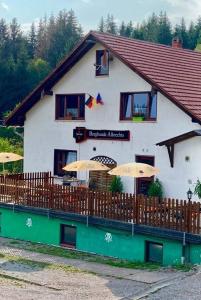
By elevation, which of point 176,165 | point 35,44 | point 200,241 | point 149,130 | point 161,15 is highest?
point 161,15

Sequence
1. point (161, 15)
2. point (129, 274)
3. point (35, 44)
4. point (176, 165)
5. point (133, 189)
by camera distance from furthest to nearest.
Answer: point (161, 15) → point (35, 44) → point (133, 189) → point (176, 165) → point (129, 274)

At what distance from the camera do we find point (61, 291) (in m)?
13.9

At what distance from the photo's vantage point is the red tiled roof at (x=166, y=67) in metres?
21.1

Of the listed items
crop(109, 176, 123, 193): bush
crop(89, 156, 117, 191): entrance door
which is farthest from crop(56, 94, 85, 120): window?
crop(109, 176, 123, 193): bush

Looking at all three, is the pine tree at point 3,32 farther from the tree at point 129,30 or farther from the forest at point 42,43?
the tree at point 129,30

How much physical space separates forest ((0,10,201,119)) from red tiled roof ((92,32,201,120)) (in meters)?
46.5

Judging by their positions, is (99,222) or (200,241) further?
(99,222)

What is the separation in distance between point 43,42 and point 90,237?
110 m

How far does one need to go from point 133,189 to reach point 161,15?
→ 138 meters

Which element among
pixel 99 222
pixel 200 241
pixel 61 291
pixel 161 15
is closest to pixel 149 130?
pixel 99 222

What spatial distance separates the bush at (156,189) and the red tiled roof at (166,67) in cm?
316

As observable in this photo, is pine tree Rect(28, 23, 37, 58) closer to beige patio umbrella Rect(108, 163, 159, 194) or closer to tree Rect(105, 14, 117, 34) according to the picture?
tree Rect(105, 14, 117, 34)

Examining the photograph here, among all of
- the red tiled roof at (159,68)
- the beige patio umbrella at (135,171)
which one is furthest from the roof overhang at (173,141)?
the beige patio umbrella at (135,171)

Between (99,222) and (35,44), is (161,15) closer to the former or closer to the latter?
(35,44)
